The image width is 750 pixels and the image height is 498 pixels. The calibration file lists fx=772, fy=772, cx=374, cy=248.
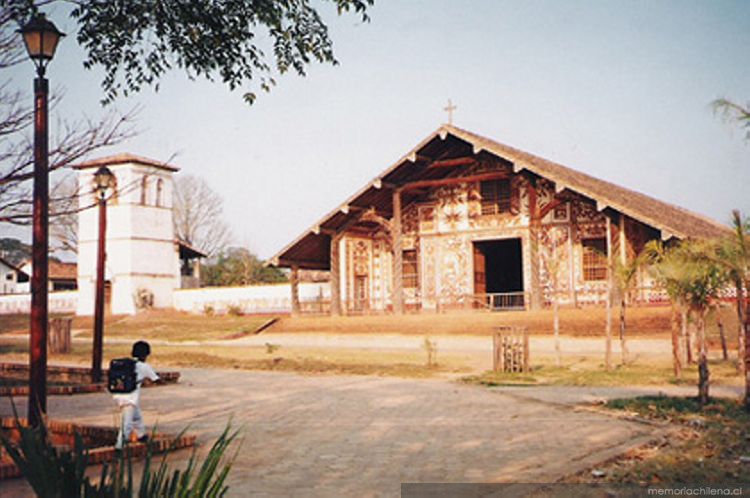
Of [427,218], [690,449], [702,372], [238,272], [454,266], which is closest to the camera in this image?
[690,449]

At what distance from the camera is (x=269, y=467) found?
268 inches

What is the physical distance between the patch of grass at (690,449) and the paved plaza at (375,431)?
0.95 ft

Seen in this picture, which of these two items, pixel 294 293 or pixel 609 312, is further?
pixel 294 293

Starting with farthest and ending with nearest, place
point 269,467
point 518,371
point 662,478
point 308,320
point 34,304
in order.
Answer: point 308,320
point 518,371
point 34,304
point 269,467
point 662,478

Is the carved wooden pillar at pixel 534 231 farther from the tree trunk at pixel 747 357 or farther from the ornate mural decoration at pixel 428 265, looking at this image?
the tree trunk at pixel 747 357

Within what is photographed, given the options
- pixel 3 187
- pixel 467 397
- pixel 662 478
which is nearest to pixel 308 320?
pixel 467 397

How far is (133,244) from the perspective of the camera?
41844 mm

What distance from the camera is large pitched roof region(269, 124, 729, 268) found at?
23141 mm

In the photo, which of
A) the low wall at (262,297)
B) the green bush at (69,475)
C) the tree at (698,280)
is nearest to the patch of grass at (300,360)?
the tree at (698,280)

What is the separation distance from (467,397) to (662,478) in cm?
553

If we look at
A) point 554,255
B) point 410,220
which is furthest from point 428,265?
point 554,255

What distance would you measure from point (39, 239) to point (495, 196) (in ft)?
73.7

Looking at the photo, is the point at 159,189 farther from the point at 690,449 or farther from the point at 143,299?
the point at 690,449

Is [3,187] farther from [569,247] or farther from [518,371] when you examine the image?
[569,247]
